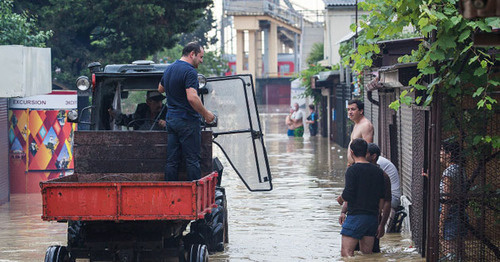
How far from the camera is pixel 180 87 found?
30.9 feet

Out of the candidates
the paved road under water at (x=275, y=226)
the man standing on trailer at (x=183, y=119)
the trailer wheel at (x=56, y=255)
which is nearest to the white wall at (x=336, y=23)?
the paved road under water at (x=275, y=226)

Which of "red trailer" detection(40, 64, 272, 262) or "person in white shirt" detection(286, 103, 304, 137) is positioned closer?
"red trailer" detection(40, 64, 272, 262)

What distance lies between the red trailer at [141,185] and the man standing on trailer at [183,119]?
25 cm

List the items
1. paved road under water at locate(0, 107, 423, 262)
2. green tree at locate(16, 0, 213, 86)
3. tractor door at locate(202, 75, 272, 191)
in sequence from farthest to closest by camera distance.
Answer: green tree at locate(16, 0, 213, 86) < paved road under water at locate(0, 107, 423, 262) < tractor door at locate(202, 75, 272, 191)

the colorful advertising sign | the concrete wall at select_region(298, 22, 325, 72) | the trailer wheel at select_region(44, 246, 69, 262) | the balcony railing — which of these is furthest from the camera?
the concrete wall at select_region(298, 22, 325, 72)

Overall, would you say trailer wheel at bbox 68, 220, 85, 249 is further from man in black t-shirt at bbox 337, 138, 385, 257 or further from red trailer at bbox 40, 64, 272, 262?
man in black t-shirt at bbox 337, 138, 385, 257

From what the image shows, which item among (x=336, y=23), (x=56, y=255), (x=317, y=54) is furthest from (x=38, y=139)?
(x=317, y=54)

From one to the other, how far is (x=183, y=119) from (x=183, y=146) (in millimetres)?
285

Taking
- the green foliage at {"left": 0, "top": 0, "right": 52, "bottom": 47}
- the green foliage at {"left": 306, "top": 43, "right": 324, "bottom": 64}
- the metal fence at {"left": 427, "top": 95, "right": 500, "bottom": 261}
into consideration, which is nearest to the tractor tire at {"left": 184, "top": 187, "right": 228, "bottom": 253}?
the metal fence at {"left": 427, "top": 95, "right": 500, "bottom": 261}

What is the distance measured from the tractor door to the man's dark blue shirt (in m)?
1.66

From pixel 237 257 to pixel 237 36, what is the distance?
255 ft

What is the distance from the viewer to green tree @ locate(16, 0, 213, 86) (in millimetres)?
27094

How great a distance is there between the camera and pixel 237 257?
37.1 ft

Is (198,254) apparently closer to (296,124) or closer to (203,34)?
(296,124)
